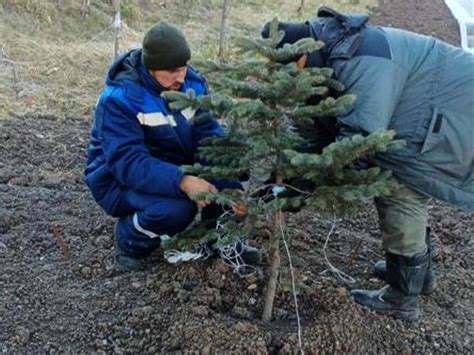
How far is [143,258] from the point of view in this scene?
3572mm

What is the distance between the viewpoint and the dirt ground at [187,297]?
2.94m

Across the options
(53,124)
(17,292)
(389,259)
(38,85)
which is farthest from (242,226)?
(38,85)

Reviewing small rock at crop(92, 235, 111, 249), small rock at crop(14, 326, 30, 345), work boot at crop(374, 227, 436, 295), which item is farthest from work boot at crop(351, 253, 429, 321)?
small rock at crop(14, 326, 30, 345)

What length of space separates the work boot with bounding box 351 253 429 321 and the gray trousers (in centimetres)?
4

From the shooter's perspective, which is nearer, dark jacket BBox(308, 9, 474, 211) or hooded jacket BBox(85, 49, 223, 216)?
dark jacket BBox(308, 9, 474, 211)

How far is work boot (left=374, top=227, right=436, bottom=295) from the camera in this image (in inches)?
135

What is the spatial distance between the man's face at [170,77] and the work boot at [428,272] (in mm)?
1336

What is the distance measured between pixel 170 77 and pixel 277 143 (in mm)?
760

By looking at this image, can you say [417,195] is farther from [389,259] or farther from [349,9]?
[349,9]

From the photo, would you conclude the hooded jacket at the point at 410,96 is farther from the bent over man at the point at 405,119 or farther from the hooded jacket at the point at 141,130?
the hooded jacket at the point at 141,130

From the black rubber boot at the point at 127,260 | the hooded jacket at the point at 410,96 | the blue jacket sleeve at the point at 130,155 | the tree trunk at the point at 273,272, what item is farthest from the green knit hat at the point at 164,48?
the black rubber boot at the point at 127,260

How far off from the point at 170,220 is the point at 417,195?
43.2 inches

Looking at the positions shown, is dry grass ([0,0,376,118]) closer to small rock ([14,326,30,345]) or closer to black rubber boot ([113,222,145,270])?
black rubber boot ([113,222,145,270])

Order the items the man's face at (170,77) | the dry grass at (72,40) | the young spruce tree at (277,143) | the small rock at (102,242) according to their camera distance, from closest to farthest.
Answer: the young spruce tree at (277,143) → the man's face at (170,77) → the small rock at (102,242) → the dry grass at (72,40)
